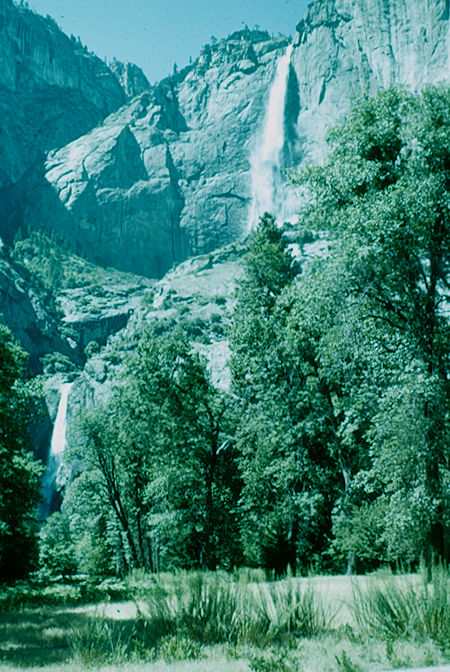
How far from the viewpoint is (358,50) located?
14925 centimetres

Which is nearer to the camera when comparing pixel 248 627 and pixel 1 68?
pixel 248 627

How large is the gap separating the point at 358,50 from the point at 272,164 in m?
38.9

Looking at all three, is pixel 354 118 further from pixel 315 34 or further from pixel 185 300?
pixel 315 34

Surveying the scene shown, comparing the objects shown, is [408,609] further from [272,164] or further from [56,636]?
[272,164]

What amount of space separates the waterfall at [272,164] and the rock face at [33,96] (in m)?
65.5

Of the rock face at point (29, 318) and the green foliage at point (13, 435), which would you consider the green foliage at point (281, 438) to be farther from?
the rock face at point (29, 318)

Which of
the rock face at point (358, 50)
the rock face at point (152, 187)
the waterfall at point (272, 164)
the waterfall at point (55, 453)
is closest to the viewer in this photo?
the waterfall at point (55, 453)

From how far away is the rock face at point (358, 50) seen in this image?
133250 millimetres

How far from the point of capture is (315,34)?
156m

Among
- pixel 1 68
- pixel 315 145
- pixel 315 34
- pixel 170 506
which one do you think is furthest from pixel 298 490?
pixel 1 68

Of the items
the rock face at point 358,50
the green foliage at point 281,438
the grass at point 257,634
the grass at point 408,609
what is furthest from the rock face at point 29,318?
the grass at point 408,609

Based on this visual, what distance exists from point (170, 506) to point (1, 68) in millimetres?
190292

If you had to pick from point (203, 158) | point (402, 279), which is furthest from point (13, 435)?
point (203, 158)

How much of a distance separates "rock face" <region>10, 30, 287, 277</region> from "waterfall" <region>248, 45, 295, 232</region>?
288cm
